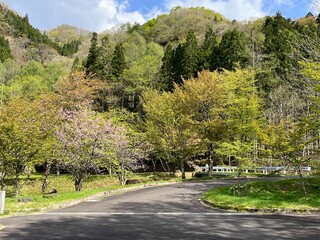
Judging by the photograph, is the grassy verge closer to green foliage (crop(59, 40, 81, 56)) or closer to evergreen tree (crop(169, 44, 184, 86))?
evergreen tree (crop(169, 44, 184, 86))

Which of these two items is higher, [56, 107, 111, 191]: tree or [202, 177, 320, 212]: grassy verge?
[56, 107, 111, 191]: tree

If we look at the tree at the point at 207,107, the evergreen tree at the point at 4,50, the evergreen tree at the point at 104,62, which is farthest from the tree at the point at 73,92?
the evergreen tree at the point at 4,50

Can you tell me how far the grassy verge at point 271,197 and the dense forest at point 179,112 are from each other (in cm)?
113

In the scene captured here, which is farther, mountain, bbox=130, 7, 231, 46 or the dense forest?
mountain, bbox=130, 7, 231, 46

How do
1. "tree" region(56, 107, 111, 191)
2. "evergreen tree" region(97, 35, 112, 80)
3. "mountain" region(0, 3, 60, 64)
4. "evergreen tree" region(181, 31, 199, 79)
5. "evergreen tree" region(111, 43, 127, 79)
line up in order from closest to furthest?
"tree" region(56, 107, 111, 191)
"evergreen tree" region(181, 31, 199, 79)
"evergreen tree" region(111, 43, 127, 79)
"evergreen tree" region(97, 35, 112, 80)
"mountain" region(0, 3, 60, 64)

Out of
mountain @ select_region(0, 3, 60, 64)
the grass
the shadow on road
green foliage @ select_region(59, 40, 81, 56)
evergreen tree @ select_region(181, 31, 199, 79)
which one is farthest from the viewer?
green foliage @ select_region(59, 40, 81, 56)

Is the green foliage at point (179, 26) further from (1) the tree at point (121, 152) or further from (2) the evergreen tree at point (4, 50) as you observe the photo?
(1) the tree at point (121, 152)

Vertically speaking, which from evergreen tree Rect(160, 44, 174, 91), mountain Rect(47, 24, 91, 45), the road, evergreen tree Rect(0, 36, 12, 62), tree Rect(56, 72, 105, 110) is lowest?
the road

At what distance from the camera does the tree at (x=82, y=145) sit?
18531 millimetres

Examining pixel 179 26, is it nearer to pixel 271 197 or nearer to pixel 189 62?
pixel 189 62

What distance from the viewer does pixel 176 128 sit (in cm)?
2658

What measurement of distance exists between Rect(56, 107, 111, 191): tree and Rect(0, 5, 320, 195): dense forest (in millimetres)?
60

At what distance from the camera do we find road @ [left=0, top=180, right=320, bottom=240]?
739 cm

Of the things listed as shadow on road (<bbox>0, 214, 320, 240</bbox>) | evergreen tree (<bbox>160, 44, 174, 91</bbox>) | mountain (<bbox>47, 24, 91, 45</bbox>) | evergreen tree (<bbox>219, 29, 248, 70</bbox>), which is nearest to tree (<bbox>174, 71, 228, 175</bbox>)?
evergreen tree (<bbox>219, 29, 248, 70</bbox>)
